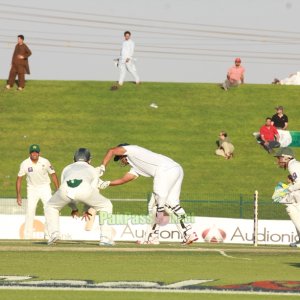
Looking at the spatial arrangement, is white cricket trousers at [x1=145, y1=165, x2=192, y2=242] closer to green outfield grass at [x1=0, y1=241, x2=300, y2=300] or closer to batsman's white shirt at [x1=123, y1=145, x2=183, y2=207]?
batsman's white shirt at [x1=123, y1=145, x2=183, y2=207]

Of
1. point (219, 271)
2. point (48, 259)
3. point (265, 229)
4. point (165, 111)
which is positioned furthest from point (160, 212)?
point (165, 111)

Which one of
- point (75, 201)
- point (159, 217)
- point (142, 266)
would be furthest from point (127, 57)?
point (142, 266)

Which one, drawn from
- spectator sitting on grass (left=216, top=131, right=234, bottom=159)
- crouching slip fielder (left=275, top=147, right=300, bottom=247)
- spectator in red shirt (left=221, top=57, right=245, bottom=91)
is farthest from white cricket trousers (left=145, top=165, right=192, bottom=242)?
spectator in red shirt (left=221, top=57, right=245, bottom=91)

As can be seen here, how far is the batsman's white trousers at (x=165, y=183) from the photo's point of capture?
20859mm

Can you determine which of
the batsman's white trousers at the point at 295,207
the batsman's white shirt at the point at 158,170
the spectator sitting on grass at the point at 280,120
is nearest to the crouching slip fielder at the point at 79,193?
the batsman's white shirt at the point at 158,170

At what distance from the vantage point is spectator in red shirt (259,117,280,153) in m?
41.6

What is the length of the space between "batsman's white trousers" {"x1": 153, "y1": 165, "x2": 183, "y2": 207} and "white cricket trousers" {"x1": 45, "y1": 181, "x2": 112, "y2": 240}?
108cm

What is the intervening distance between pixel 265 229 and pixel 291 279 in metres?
18.2

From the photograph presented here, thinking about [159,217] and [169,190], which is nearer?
[169,190]

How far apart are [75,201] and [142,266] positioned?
4634 millimetres

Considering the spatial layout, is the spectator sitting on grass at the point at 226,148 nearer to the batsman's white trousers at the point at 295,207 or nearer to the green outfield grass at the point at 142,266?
the batsman's white trousers at the point at 295,207

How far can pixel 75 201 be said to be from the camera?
781 inches

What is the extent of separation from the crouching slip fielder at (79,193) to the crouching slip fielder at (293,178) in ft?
10.2

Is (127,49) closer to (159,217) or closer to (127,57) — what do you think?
(127,57)
